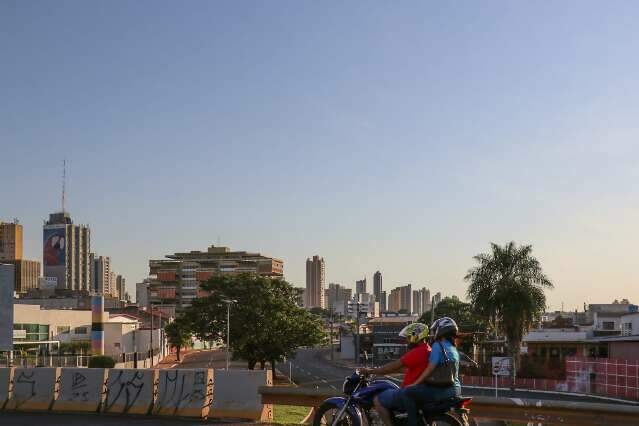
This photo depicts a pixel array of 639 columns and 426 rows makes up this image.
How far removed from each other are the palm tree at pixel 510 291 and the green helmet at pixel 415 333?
226 ft

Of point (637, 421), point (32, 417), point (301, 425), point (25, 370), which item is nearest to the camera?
point (637, 421)

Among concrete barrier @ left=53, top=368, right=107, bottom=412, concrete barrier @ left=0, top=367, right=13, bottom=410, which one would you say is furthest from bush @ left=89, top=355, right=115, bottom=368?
concrete barrier @ left=53, top=368, right=107, bottom=412

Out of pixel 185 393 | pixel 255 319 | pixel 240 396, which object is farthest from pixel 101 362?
pixel 240 396

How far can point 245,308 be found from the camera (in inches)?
2768

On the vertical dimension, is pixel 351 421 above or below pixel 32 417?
above

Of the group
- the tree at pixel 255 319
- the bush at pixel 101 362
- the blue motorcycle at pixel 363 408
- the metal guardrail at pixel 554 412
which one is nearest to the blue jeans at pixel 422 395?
the blue motorcycle at pixel 363 408

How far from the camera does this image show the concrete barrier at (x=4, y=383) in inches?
698

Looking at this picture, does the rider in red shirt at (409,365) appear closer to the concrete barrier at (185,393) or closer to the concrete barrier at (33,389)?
the concrete barrier at (185,393)

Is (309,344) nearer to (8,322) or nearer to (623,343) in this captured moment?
(623,343)

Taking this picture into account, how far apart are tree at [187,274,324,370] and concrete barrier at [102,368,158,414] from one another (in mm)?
52139

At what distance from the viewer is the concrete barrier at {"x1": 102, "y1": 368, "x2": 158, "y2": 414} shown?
16656mm

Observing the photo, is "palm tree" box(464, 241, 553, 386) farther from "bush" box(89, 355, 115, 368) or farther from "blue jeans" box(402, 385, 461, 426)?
"blue jeans" box(402, 385, 461, 426)

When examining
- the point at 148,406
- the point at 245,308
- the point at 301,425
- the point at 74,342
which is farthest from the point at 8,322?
the point at 74,342

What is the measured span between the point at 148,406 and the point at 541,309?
65498mm
